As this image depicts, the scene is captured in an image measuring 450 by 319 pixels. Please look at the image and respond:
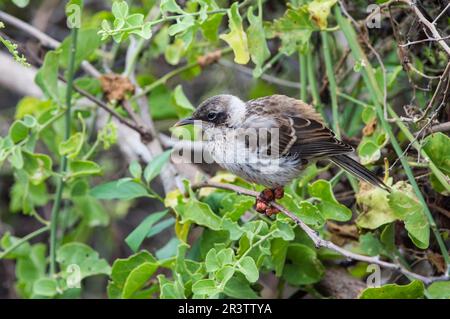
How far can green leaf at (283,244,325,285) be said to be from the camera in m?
3.41

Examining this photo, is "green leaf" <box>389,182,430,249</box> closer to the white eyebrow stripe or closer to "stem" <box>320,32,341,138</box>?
"stem" <box>320,32,341,138</box>

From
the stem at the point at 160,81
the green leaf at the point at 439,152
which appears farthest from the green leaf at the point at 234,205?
the stem at the point at 160,81

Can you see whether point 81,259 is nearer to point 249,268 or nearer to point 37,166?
point 37,166

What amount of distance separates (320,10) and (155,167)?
3.56 ft

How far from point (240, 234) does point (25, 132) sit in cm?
131

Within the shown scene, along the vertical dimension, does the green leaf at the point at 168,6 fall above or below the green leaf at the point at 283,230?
above

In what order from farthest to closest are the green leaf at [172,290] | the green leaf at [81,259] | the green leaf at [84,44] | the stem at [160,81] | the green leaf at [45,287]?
the stem at [160,81], the green leaf at [84,44], the green leaf at [81,259], the green leaf at [45,287], the green leaf at [172,290]

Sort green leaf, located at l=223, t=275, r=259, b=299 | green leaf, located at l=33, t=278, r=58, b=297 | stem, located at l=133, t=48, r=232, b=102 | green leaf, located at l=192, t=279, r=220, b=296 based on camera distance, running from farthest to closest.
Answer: stem, located at l=133, t=48, r=232, b=102 < green leaf, located at l=33, t=278, r=58, b=297 < green leaf, located at l=223, t=275, r=259, b=299 < green leaf, located at l=192, t=279, r=220, b=296

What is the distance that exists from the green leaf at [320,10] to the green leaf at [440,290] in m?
1.29

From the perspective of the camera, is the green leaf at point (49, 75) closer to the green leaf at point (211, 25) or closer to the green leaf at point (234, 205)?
the green leaf at point (211, 25)

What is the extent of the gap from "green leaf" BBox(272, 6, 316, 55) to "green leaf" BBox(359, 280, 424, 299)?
48.0 inches

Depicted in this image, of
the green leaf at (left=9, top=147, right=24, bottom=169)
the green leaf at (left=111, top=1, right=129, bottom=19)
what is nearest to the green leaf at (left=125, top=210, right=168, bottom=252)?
the green leaf at (left=9, top=147, right=24, bottom=169)

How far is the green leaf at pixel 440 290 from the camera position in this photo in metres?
2.98
